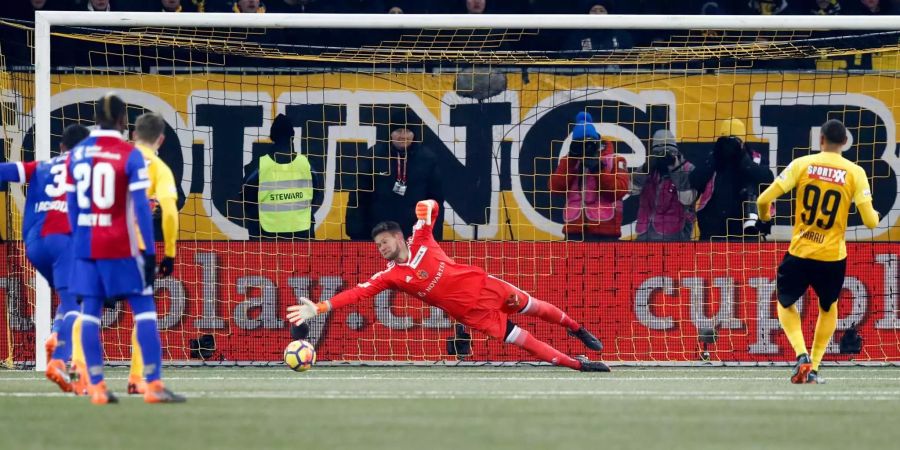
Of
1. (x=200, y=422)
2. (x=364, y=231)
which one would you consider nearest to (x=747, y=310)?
(x=364, y=231)

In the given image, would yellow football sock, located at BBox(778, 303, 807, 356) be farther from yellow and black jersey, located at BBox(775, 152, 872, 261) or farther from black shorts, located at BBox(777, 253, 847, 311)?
yellow and black jersey, located at BBox(775, 152, 872, 261)

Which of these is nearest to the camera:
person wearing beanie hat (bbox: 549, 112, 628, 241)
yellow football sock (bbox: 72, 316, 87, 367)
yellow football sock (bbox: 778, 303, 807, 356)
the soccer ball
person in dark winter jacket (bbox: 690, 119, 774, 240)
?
yellow football sock (bbox: 72, 316, 87, 367)

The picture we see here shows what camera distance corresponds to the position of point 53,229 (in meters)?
10.9

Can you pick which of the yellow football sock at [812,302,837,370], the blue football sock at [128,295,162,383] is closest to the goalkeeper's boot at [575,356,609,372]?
the yellow football sock at [812,302,837,370]

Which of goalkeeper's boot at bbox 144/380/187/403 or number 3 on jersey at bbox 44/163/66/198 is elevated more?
number 3 on jersey at bbox 44/163/66/198

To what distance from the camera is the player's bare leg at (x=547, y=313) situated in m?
13.1

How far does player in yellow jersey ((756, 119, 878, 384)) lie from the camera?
37.0 ft

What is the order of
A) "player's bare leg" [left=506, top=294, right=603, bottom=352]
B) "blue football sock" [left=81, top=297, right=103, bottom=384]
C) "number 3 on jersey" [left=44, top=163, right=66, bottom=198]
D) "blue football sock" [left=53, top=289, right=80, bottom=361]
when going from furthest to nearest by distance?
"player's bare leg" [left=506, top=294, right=603, bottom=352], "blue football sock" [left=53, top=289, right=80, bottom=361], "number 3 on jersey" [left=44, top=163, right=66, bottom=198], "blue football sock" [left=81, top=297, right=103, bottom=384]

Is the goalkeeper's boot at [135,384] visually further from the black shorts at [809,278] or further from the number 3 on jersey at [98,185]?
the black shorts at [809,278]

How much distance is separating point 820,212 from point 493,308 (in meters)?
A: 3.03

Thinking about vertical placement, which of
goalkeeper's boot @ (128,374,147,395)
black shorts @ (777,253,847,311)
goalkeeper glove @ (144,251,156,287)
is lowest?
goalkeeper's boot @ (128,374,147,395)

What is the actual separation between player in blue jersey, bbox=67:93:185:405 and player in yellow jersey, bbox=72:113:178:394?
15cm

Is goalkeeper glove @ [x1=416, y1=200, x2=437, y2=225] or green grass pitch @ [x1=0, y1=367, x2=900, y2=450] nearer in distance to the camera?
green grass pitch @ [x1=0, y1=367, x2=900, y2=450]

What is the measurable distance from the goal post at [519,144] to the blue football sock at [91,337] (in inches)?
188
